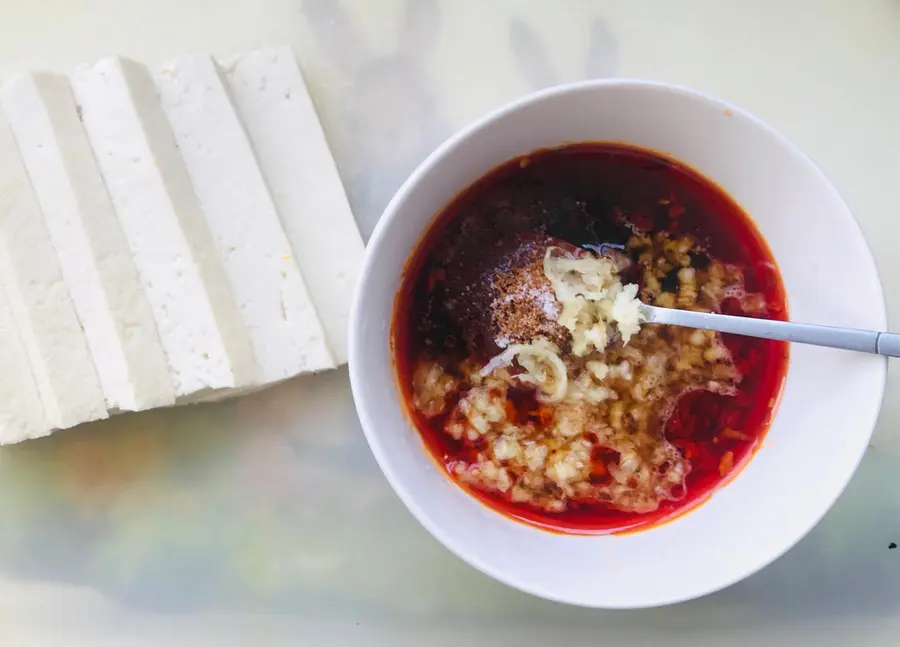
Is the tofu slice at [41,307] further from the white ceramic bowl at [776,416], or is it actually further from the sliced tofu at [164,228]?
the white ceramic bowl at [776,416]

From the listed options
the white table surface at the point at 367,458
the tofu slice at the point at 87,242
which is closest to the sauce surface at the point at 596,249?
the white table surface at the point at 367,458

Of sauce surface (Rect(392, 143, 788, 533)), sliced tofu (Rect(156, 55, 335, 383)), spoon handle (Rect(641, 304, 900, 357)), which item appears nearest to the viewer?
spoon handle (Rect(641, 304, 900, 357))

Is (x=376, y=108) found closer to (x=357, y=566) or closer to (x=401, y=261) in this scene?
(x=401, y=261)

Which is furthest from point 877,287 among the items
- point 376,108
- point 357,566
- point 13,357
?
point 13,357

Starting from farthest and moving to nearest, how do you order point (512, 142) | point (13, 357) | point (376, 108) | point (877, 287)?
1. point (376, 108)
2. point (13, 357)
3. point (512, 142)
4. point (877, 287)

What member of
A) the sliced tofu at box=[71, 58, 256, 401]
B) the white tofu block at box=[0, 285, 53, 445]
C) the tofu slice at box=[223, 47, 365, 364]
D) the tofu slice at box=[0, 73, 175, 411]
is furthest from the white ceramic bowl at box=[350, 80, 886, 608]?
the white tofu block at box=[0, 285, 53, 445]

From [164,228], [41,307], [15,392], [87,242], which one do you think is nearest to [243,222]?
[164,228]

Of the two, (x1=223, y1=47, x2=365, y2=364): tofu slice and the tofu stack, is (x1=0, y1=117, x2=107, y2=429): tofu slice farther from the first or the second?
(x1=223, y1=47, x2=365, y2=364): tofu slice
